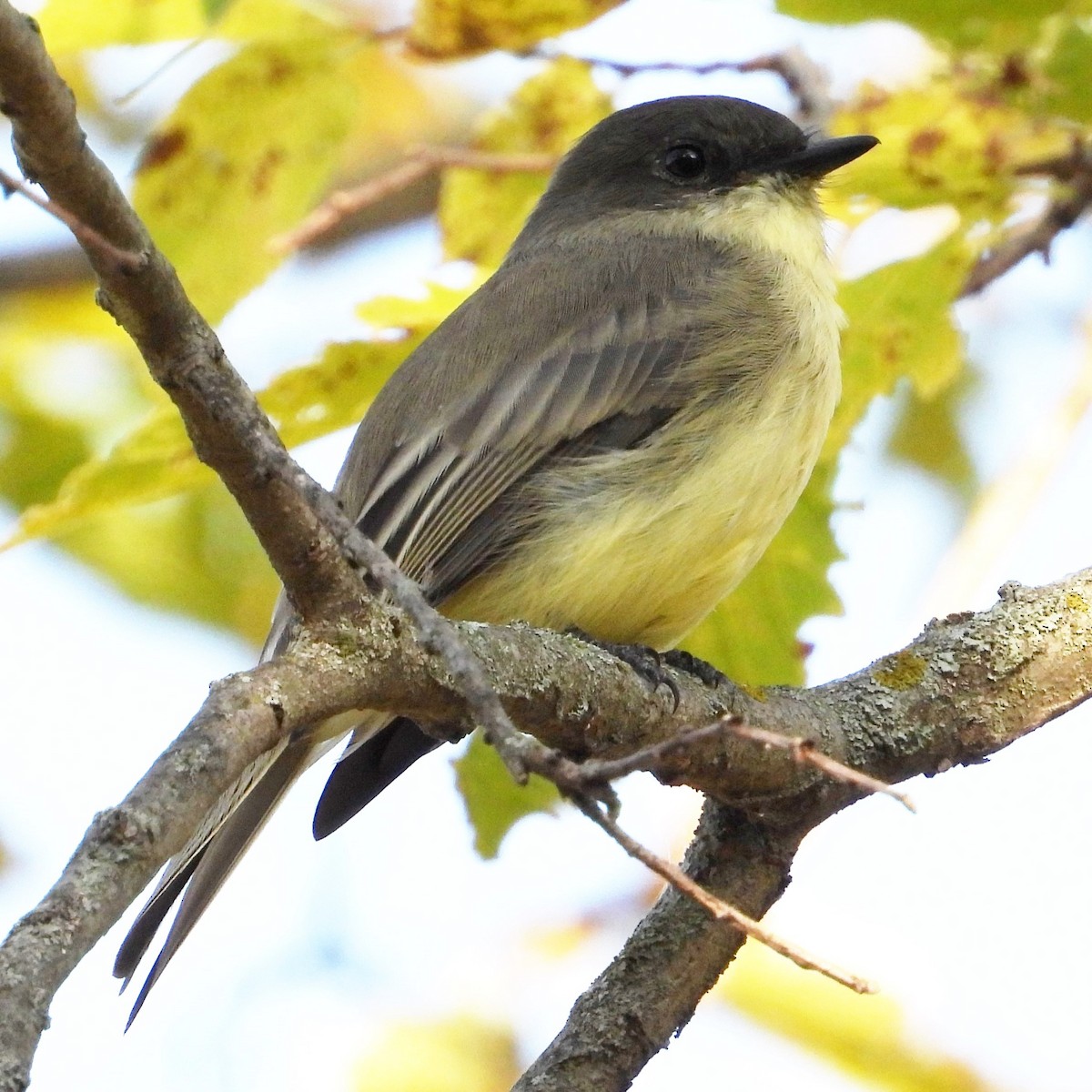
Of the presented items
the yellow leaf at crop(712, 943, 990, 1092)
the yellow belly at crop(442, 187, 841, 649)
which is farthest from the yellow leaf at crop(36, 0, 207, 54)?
the yellow leaf at crop(712, 943, 990, 1092)

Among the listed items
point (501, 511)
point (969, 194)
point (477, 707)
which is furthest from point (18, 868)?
point (477, 707)

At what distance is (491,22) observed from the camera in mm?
3379

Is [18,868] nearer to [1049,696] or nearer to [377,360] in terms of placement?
[377,360]

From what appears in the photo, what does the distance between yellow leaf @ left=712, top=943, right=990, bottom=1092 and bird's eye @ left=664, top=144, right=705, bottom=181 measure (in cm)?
213

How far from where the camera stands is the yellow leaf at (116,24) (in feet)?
10.1

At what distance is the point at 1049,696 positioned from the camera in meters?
3.29

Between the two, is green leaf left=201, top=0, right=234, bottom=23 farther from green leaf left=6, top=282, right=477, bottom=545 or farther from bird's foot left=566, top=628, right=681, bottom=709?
bird's foot left=566, top=628, right=681, bottom=709

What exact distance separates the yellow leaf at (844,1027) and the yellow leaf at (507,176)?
1.96m

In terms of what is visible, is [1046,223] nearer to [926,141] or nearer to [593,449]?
[926,141]

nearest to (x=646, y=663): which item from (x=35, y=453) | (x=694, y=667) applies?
(x=694, y=667)

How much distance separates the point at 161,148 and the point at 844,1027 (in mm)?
2859

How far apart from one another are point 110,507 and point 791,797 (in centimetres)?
141

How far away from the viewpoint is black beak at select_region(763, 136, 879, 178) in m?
4.06

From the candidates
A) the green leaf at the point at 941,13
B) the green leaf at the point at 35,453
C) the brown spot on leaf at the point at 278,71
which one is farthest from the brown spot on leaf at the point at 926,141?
the green leaf at the point at 35,453
